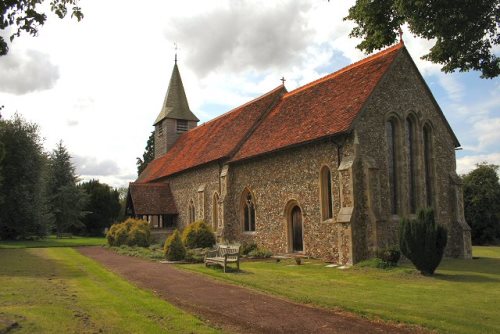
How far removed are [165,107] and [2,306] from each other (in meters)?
36.9

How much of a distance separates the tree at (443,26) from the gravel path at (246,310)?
5.94 metres

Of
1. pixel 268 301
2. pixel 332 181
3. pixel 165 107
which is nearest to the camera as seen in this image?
pixel 268 301

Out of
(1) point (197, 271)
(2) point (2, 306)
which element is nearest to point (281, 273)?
(1) point (197, 271)

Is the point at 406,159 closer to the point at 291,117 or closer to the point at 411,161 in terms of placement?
the point at 411,161

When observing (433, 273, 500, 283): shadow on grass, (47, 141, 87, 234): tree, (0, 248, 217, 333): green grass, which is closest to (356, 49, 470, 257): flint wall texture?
(433, 273, 500, 283): shadow on grass

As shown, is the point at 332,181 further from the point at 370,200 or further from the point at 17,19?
the point at 17,19

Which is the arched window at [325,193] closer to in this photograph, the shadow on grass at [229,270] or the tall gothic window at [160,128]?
the shadow on grass at [229,270]

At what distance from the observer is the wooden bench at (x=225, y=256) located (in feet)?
51.7

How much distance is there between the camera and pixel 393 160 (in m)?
19.8

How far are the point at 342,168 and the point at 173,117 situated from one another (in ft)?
94.3

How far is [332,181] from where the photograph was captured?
1873 cm

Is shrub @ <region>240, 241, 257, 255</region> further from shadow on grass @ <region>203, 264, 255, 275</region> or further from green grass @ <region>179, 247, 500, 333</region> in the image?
shadow on grass @ <region>203, 264, 255, 275</region>

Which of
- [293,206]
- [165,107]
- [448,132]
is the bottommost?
[293,206]

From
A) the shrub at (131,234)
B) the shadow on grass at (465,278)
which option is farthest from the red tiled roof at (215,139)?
the shadow on grass at (465,278)
